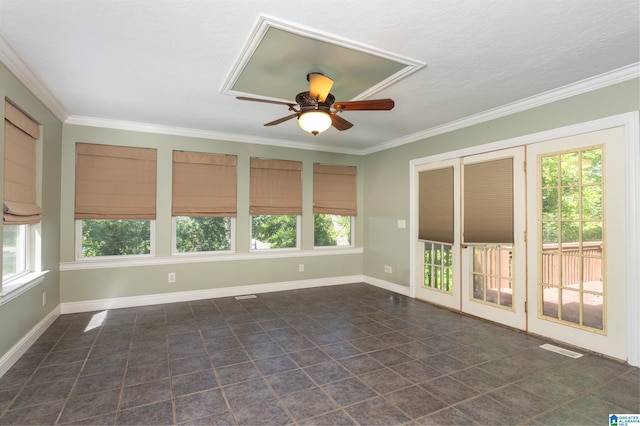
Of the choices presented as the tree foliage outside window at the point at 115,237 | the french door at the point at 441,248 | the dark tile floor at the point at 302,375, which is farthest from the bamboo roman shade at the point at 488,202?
the tree foliage outside window at the point at 115,237

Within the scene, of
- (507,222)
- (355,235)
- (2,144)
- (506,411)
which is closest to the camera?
(506,411)

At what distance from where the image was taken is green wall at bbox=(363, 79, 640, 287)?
299 cm

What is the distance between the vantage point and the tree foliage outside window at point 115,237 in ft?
14.4

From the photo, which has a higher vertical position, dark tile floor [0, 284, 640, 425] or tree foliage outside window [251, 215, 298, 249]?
tree foliage outside window [251, 215, 298, 249]

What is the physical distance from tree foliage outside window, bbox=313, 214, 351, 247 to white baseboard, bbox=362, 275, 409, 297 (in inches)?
30.9

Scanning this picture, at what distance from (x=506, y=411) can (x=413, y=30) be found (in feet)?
8.79

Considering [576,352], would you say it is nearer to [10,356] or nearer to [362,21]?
[362,21]

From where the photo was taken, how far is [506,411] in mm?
2143

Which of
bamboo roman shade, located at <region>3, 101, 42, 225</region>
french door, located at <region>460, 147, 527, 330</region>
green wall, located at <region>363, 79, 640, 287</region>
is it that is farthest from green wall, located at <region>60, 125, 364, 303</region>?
french door, located at <region>460, 147, 527, 330</region>

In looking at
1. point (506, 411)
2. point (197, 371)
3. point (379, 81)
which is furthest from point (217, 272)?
point (506, 411)

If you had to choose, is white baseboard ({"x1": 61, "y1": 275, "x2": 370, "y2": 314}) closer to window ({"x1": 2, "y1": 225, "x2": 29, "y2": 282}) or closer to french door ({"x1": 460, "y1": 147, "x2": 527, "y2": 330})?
window ({"x1": 2, "y1": 225, "x2": 29, "y2": 282})

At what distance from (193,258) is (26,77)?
2838mm

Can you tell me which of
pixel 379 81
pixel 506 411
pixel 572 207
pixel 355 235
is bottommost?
pixel 506 411

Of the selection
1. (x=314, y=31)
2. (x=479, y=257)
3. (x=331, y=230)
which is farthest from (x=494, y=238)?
(x=314, y=31)
